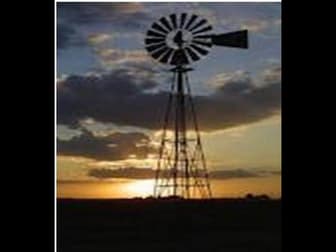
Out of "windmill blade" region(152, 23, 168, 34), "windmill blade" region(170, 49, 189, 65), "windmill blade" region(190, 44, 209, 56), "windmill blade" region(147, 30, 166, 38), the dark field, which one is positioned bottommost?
the dark field

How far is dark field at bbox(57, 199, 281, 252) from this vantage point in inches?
180

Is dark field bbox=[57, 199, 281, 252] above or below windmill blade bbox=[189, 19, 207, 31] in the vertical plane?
below

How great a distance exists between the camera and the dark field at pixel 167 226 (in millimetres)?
4566

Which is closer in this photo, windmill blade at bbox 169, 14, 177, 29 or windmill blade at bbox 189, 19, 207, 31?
windmill blade at bbox 189, 19, 207, 31

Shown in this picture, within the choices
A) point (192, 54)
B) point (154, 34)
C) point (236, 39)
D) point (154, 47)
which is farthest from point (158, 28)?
point (236, 39)

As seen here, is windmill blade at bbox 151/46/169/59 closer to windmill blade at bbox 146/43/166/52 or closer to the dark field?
windmill blade at bbox 146/43/166/52

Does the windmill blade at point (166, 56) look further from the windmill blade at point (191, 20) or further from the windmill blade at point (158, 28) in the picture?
the windmill blade at point (191, 20)

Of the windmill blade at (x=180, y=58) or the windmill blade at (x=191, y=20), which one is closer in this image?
the windmill blade at (x=191, y=20)

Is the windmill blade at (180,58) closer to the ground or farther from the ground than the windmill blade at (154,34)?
closer to the ground

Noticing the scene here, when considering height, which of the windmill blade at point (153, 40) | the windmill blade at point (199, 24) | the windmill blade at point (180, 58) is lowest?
the windmill blade at point (180, 58)

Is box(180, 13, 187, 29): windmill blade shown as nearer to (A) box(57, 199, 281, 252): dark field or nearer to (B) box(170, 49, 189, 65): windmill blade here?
(B) box(170, 49, 189, 65): windmill blade

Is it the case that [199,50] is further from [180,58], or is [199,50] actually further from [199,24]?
[199,24]
